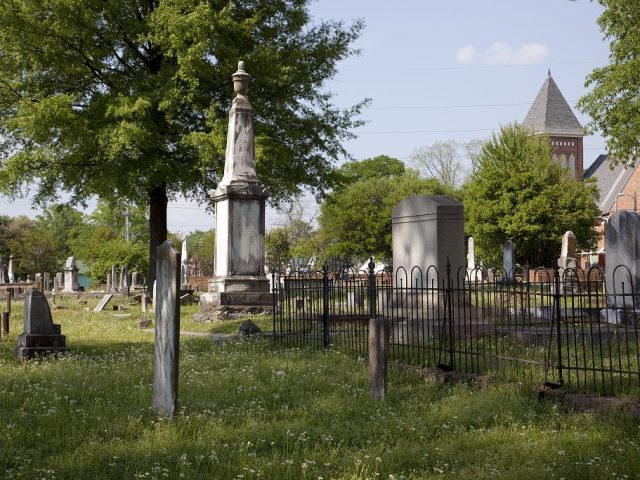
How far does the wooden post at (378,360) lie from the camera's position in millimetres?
7867

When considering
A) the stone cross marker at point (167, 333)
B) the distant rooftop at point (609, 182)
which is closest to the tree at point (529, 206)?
the distant rooftop at point (609, 182)

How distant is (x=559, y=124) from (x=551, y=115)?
1.50 m

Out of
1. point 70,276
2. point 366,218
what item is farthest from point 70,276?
point 366,218

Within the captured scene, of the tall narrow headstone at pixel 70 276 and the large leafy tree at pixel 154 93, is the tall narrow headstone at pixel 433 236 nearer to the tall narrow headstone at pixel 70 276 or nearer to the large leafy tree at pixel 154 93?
the large leafy tree at pixel 154 93

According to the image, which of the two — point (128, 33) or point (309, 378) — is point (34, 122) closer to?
Answer: point (128, 33)

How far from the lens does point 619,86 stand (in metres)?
28.1

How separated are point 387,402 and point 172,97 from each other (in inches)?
694

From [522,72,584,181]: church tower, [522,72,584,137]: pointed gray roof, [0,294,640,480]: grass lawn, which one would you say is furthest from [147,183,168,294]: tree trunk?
[522,72,584,181]: church tower

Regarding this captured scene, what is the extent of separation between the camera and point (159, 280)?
7.38 meters

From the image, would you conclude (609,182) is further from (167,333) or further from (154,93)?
(167,333)

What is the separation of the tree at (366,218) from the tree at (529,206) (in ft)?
44.6

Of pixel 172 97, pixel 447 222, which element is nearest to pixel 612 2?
pixel 172 97

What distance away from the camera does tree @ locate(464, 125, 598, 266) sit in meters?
48.4

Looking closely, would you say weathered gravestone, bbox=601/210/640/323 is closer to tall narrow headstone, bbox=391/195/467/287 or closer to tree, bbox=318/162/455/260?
tall narrow headstone, bbox=391/195/467/287
